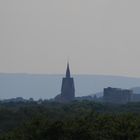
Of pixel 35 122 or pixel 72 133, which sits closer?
pixel 72 133

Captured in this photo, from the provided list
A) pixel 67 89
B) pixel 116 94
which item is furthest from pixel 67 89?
A: pixel 116 94

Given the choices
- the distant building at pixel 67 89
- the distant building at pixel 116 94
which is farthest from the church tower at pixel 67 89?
the distant building at pixel 116 94

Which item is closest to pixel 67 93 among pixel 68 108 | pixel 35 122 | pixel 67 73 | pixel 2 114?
pixel 67 73

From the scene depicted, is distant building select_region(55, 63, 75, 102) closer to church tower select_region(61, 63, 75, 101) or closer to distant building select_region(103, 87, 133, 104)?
church tower select_region(61, 63, 75, 101)

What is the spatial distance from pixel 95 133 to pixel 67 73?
146m

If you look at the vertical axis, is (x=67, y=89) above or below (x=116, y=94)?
above

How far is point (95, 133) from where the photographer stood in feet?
119

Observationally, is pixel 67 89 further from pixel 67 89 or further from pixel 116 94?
pixel 116 94

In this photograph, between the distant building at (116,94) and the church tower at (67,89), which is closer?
the church tower at (67,89)

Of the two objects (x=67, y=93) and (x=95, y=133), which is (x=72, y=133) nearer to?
(x=95, y=133)

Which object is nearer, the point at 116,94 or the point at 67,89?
the point at 67,89

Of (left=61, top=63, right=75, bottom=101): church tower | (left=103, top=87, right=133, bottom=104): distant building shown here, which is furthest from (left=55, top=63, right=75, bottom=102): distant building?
(left=103, top=87, right=133, bottom=104): distant building

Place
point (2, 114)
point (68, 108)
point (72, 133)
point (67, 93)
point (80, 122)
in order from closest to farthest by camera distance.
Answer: point (72, 133), point (80, 122), point (2, 114), point (68, 108), point (67, 93)

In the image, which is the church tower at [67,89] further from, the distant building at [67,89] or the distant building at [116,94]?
the distant building at [116,94]
